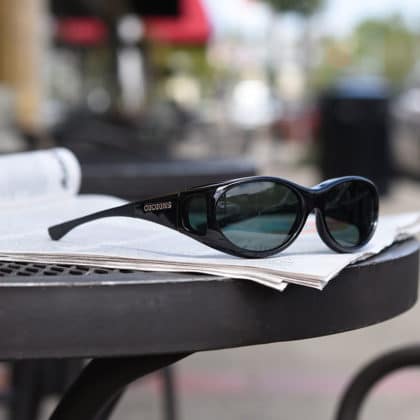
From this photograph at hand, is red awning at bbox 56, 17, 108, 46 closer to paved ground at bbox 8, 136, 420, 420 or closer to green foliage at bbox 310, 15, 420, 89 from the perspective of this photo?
green foliage at bbox 310, 15, 420, 89

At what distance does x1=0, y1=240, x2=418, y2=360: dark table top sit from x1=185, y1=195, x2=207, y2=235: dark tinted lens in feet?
0.23

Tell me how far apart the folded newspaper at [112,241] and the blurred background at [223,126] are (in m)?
0.41

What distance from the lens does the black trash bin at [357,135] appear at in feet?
31.5

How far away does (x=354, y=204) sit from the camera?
1.02m

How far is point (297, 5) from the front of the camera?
858 centimetres

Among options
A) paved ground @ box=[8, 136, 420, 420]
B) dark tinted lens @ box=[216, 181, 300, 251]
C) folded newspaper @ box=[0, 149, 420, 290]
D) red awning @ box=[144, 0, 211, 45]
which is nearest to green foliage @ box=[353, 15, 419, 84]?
red awning @ box=[144, 0, 211, 45]

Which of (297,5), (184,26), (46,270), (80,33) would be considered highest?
(297,5)

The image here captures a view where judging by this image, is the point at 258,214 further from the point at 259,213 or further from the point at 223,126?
the point at 223,126

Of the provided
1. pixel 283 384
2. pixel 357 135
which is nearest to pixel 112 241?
pixel 283 384

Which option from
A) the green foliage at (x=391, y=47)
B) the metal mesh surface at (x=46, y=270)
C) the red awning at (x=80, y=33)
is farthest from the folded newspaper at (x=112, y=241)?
the green foliage at (x=391, y=47)

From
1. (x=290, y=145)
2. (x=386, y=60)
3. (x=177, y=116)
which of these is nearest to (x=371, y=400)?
(x=177, y=116)

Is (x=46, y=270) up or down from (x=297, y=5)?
down

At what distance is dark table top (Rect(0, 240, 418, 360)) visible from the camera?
0.81 metres

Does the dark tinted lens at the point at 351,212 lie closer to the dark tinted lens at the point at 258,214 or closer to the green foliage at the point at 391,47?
the dark tinted lens at the point at 258,214
